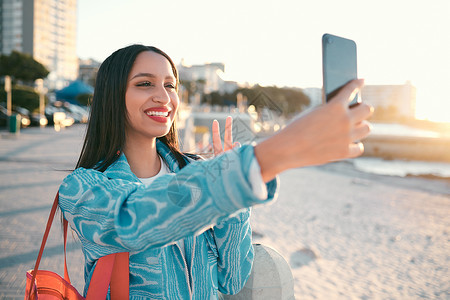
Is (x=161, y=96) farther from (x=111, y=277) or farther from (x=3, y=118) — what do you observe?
(x=3, y=118)

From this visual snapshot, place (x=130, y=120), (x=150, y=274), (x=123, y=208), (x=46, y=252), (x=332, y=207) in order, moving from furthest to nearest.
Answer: (x=332, y=207) → (x=46, y=252) → (x=130, y=120) → (x=150, y=274) → (x=123, y=208)

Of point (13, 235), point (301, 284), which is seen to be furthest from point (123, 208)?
point (13, 235)

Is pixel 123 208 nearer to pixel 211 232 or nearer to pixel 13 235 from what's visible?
pixel 211 232

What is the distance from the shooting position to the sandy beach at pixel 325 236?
4.24 meters

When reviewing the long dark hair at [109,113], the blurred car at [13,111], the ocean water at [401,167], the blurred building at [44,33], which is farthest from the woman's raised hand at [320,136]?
the blurred building at [44,33]

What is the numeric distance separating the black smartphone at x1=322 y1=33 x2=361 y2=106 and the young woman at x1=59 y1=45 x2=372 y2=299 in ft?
0.12

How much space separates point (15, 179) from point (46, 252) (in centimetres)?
414

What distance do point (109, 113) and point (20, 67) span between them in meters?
47.9

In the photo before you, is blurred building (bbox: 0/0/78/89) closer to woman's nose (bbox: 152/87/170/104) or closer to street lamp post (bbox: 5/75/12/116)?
street lamp post (bbox: 5/75/12/116)

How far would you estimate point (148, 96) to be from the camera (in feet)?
4.39

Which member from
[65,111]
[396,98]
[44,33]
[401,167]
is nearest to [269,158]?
[401,167]

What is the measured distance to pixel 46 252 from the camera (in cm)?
403

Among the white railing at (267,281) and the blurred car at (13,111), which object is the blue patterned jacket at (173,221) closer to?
the white railing at (267,281)

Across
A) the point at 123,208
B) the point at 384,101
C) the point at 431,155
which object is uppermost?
the point at 384,101
